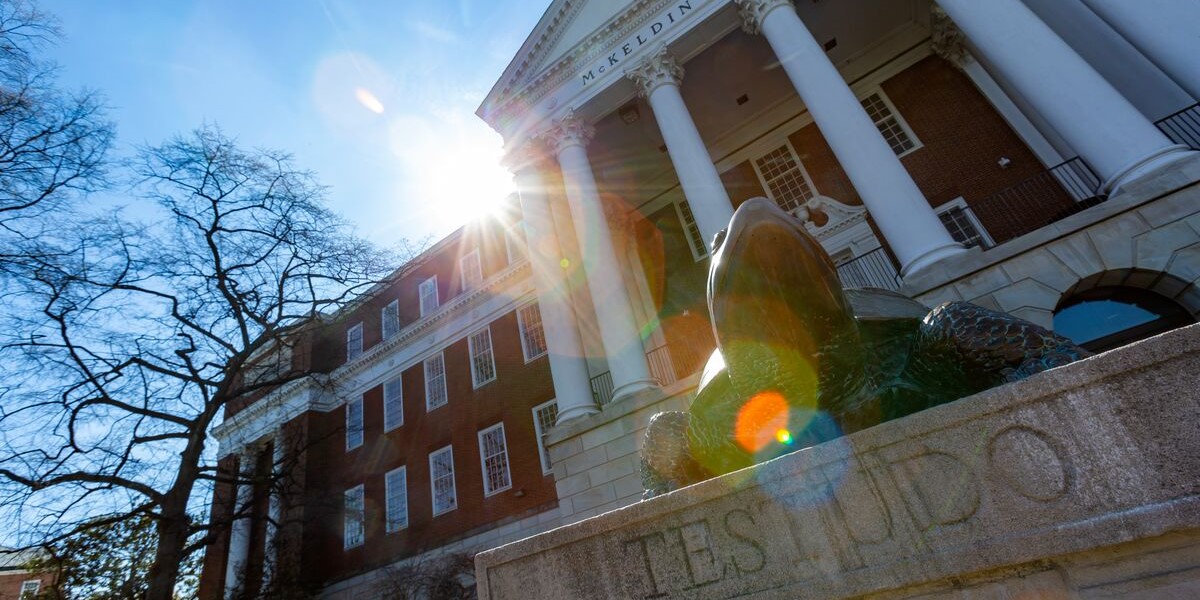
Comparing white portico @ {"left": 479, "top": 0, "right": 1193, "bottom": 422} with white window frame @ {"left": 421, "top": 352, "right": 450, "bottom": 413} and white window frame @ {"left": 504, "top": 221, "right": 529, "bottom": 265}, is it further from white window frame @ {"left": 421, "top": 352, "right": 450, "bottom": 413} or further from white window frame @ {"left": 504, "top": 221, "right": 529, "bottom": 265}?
white window frame @ {"left": 421, "top": 352, "right": 450, "bottom": 413}

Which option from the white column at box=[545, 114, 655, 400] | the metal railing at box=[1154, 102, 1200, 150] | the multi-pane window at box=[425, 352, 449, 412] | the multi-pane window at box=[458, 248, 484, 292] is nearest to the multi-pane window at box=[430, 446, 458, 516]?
the multi-pane window at box=[425, 352, 449, 412]

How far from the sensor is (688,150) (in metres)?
14.5

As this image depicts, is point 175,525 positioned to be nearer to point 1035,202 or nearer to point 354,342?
point 354,342

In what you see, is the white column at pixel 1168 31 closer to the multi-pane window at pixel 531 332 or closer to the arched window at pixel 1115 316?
the arched window at pixel 1115 316

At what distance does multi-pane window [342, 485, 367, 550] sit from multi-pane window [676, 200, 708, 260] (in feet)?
58.9

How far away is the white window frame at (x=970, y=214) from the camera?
1483 cm

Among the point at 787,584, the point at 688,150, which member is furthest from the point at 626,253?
the point at 787,584

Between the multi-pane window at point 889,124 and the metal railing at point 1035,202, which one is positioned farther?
the multi-pane window at point 889,124

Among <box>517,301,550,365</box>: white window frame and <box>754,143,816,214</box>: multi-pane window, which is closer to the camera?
<box>754,143,816,214</box>: multi-pane window

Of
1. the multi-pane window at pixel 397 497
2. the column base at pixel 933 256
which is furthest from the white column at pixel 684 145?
the multi-pane window at pixel 397 497

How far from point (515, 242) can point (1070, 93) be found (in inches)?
746

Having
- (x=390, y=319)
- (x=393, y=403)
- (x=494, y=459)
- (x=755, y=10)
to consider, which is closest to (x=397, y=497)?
(x=393, y=403)

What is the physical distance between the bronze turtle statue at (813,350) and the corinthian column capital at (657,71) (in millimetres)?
A: 14251

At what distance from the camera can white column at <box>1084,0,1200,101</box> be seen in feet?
30.5
